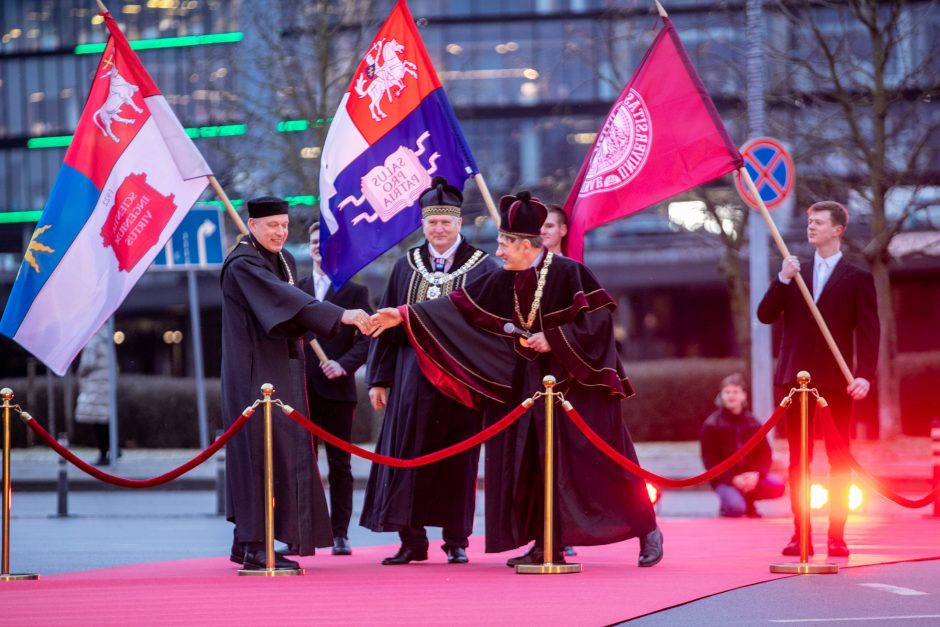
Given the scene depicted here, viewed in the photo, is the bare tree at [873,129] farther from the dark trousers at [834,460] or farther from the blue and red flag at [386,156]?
the dark trousers at [834,460]

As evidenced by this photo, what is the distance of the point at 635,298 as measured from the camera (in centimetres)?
4675

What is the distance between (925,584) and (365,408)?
55.0 ft

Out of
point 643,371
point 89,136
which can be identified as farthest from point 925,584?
point 643,371

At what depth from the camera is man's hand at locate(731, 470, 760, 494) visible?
44.8 feet

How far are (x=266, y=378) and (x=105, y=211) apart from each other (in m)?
1.46

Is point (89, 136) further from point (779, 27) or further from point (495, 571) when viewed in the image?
point (779, 27)

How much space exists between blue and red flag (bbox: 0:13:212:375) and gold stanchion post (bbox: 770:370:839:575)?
3653 mm

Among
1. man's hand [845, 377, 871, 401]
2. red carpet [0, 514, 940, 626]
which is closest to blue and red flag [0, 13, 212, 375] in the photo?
red carpet [0, 514, 940, 626]

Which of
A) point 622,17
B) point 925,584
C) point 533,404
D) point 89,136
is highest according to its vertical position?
point 622,17

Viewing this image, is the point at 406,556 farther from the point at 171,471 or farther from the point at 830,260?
the point at 830,260

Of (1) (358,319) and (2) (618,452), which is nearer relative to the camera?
(2) (618,452)

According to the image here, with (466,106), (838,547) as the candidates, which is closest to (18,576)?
(838,547)

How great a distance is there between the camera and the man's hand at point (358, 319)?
357 inches

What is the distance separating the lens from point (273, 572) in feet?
29.3
